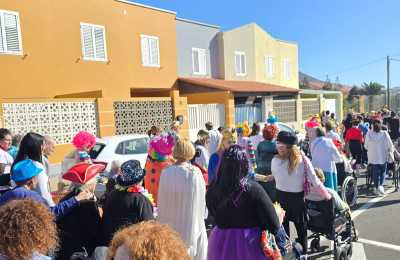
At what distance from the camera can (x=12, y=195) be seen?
2.85m

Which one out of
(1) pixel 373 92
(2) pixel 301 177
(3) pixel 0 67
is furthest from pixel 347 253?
(1) pixel 373 92

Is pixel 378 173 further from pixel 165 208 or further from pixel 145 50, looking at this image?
pixel 145 50

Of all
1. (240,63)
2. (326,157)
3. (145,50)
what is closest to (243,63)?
(240,63)

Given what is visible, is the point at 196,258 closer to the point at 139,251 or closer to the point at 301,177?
the point at 301,177

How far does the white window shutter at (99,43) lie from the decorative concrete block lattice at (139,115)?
3.53m

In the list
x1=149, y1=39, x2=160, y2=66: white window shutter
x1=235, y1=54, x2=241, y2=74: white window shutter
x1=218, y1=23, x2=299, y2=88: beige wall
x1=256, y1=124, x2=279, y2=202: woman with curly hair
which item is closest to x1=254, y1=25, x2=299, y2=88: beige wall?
x1=218, y1=23, x2=299, y2=88: beige wall

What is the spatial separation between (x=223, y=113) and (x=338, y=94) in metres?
17.0

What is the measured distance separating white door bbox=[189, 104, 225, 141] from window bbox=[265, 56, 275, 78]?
420 inches

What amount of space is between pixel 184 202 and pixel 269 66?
2484 centimetres

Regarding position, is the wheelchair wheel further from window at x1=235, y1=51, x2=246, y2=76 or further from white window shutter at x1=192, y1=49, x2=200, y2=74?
window at x1=235, y1=51, x2=246, y2=76

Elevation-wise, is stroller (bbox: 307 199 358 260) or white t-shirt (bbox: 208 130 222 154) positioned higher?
white t-shirt (bbox: 208 130 222 154)

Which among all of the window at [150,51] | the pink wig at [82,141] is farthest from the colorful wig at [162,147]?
the window at [150,51]

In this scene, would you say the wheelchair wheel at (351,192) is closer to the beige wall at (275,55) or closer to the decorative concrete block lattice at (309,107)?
the decorative concrete block lattice at (309,107)

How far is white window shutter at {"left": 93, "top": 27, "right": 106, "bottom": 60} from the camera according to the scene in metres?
15.4
